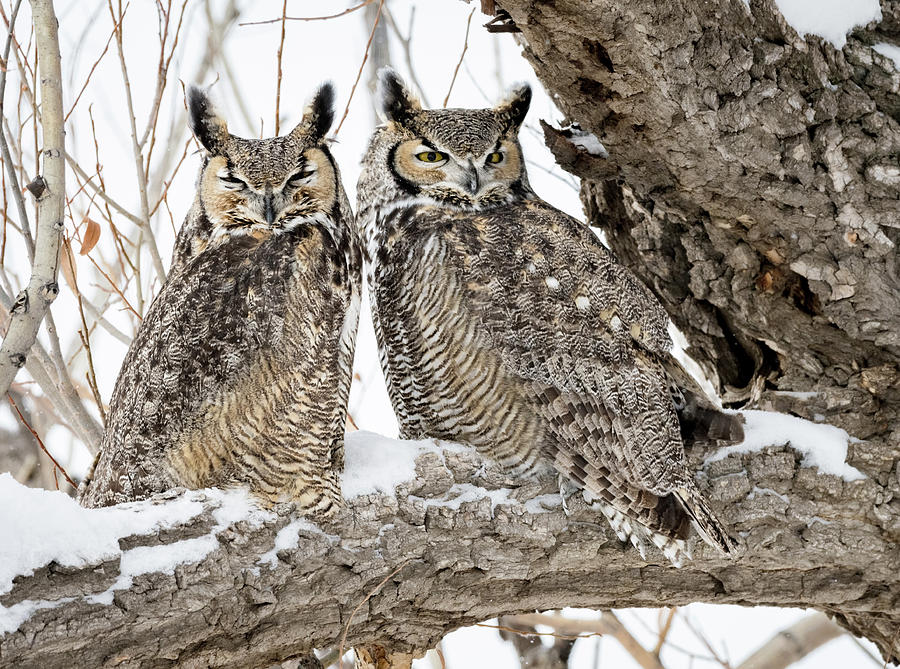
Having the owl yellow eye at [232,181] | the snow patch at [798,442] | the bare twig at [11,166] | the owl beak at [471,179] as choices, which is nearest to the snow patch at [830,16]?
the owl beak at [471,179]

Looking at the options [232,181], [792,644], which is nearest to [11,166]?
[232,181]

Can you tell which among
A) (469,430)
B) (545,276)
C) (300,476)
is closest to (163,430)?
(300,476)

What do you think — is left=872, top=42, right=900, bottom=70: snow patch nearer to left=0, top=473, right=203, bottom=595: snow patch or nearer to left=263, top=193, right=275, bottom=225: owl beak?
left=263, top=193, right=275, bottom=225: owl beak

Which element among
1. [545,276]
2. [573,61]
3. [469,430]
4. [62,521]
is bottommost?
[62,521]

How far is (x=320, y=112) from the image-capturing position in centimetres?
257

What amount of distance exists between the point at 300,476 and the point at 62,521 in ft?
1.83

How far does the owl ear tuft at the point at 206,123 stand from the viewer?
8.13 feet

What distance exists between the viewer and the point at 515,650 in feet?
12.3

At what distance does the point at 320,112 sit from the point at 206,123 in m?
0.32

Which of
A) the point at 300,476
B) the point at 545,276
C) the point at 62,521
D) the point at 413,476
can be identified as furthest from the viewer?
the point at 545,276

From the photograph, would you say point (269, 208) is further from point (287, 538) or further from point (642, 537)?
point (642, 537)

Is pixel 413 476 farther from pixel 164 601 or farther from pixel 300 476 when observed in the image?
pixel 164 601

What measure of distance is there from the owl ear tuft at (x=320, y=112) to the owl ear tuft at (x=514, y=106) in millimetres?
591

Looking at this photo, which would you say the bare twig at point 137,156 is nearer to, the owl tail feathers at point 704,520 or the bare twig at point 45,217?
the bare twig at point 45,217
